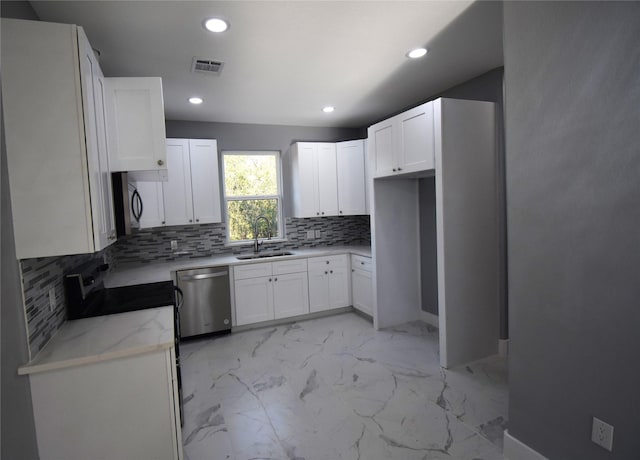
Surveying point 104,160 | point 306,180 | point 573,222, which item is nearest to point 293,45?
point 104,160

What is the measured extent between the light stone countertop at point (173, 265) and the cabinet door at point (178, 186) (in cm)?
51

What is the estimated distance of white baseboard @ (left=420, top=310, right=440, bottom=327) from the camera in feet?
12.7

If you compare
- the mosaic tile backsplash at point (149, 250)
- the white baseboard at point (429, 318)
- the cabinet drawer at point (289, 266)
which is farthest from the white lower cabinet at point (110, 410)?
the white baseboard at point (429, 318)

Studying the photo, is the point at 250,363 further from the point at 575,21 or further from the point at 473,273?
the point at 575,21

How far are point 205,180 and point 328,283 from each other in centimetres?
195

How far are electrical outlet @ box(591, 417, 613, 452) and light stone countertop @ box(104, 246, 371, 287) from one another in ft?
8.69

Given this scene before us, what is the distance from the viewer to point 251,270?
3924 mm

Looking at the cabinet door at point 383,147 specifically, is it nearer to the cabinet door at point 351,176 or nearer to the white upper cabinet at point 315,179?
the cabinet door at point 351,176

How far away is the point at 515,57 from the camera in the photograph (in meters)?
1.78

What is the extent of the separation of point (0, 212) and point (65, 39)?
76 cm

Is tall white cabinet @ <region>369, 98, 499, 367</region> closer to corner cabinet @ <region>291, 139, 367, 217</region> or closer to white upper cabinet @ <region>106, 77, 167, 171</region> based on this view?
corner cabinet @ <region>291, 139, 367, 217</region>

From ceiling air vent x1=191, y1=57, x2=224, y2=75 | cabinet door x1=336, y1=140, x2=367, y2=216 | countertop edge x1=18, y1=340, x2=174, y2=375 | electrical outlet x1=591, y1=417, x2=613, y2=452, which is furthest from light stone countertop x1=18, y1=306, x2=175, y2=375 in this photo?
cabinet door x1=336, y1=140, x2=367, y2=216

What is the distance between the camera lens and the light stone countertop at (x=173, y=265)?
305 centimetres

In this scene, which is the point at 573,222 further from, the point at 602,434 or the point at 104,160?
the point at 104,160
